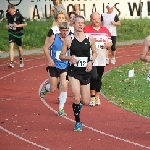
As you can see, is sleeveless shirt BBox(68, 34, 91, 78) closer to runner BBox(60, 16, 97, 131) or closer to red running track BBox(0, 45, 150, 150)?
runner BBox(60, 16, 97, 131)

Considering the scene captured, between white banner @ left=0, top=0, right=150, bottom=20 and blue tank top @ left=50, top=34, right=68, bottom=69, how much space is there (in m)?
24.9

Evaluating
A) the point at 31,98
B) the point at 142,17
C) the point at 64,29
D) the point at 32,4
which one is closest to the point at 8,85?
the point at 31,98

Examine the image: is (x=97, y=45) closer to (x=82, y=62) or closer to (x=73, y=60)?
(x=82, y=62)

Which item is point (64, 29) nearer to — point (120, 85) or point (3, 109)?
point (3, 109)

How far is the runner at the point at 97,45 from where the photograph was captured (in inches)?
626

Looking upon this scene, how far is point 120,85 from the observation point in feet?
67.0

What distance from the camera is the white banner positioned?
4122 centimetres

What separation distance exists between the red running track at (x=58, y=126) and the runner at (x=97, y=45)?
1.11ft

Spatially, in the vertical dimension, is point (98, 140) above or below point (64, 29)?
below

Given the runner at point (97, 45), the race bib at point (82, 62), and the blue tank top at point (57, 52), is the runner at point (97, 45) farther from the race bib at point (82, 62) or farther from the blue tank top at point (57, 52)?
the race bib at point (82, 62)

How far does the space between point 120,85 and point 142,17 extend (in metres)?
25.7

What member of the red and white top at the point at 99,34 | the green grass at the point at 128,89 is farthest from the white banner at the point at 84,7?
the red and white top at the point at 99,34

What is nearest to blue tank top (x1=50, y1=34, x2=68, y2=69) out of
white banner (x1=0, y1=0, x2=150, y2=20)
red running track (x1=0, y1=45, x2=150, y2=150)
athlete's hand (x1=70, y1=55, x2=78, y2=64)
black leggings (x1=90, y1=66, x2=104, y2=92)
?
red running track (x1=0, y1=45, x2=150, y2=150)

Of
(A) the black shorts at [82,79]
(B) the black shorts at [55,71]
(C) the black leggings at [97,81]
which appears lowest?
(C) the black leggings at [97,81]
